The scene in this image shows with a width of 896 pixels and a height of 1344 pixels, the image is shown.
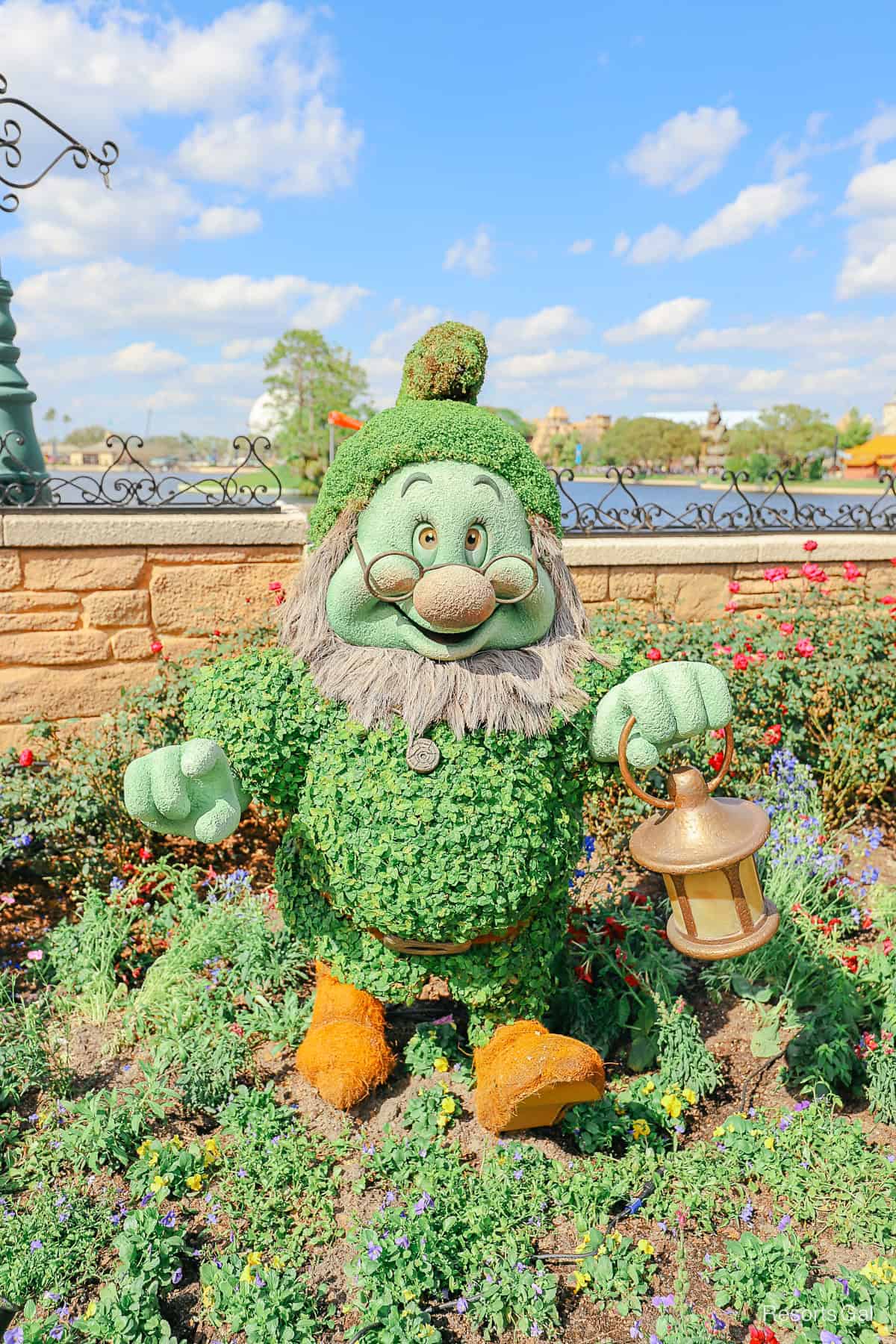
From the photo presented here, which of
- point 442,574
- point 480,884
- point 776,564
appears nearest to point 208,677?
point 442,574

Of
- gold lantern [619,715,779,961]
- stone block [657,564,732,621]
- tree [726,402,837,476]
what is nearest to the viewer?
gold lantern [619,715,779,961]

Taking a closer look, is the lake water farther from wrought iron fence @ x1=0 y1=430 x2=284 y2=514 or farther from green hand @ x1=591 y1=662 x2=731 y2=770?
green hand @ x1=591 y1=662 x2=731 y2=770

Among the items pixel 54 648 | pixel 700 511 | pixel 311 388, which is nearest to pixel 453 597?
pixel 54 648

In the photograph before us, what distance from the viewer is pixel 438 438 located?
2.22 metres

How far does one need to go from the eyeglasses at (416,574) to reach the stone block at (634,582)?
3024mm

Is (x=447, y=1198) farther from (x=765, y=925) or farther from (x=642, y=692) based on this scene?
(x=642, y=692)

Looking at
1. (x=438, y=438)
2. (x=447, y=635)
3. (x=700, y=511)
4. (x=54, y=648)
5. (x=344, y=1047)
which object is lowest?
(x=344, y=1047)

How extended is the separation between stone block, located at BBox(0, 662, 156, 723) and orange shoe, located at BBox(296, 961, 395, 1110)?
2411 mm

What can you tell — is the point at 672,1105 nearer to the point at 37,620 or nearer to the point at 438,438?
the point at 438,438

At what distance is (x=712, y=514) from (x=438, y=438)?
3.75 metres

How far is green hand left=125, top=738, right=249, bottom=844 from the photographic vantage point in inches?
81.0

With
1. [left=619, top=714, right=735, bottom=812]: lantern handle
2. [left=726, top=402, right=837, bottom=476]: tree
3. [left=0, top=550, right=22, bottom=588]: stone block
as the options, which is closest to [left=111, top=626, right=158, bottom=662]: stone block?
[left=0, top=550, right=22, bottom=588]: stone block

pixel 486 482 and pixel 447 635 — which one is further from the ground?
pixel 486 482

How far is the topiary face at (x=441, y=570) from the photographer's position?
2.08 metres
